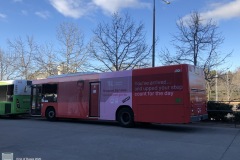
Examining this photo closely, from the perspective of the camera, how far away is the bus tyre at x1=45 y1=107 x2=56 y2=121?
19.7 meters

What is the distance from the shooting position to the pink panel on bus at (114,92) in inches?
613

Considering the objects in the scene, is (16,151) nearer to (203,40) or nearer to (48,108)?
(48,108)

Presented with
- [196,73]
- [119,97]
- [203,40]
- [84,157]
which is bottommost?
[84,157]

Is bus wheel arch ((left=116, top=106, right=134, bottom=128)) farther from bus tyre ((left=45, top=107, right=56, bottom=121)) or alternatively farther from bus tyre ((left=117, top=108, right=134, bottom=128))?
bus tyre ((left=45, top=107, right=56, bottom=121))

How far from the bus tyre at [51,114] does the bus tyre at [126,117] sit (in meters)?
5.56

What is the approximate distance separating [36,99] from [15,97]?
2.13 metres

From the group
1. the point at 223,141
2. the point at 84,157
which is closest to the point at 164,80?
the point at 223,141

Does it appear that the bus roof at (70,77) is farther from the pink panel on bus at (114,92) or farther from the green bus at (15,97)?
the green bus at (15,97)

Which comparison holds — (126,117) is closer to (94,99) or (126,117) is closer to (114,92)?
(114,92)

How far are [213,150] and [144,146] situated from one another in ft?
6.85

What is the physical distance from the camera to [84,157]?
320 inches

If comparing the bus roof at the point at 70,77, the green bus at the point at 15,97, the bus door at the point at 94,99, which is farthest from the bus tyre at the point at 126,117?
the green bus at the point at 15,97

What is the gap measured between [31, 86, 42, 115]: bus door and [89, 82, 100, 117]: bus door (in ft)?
15.9

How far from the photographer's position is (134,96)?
50.0 ft
